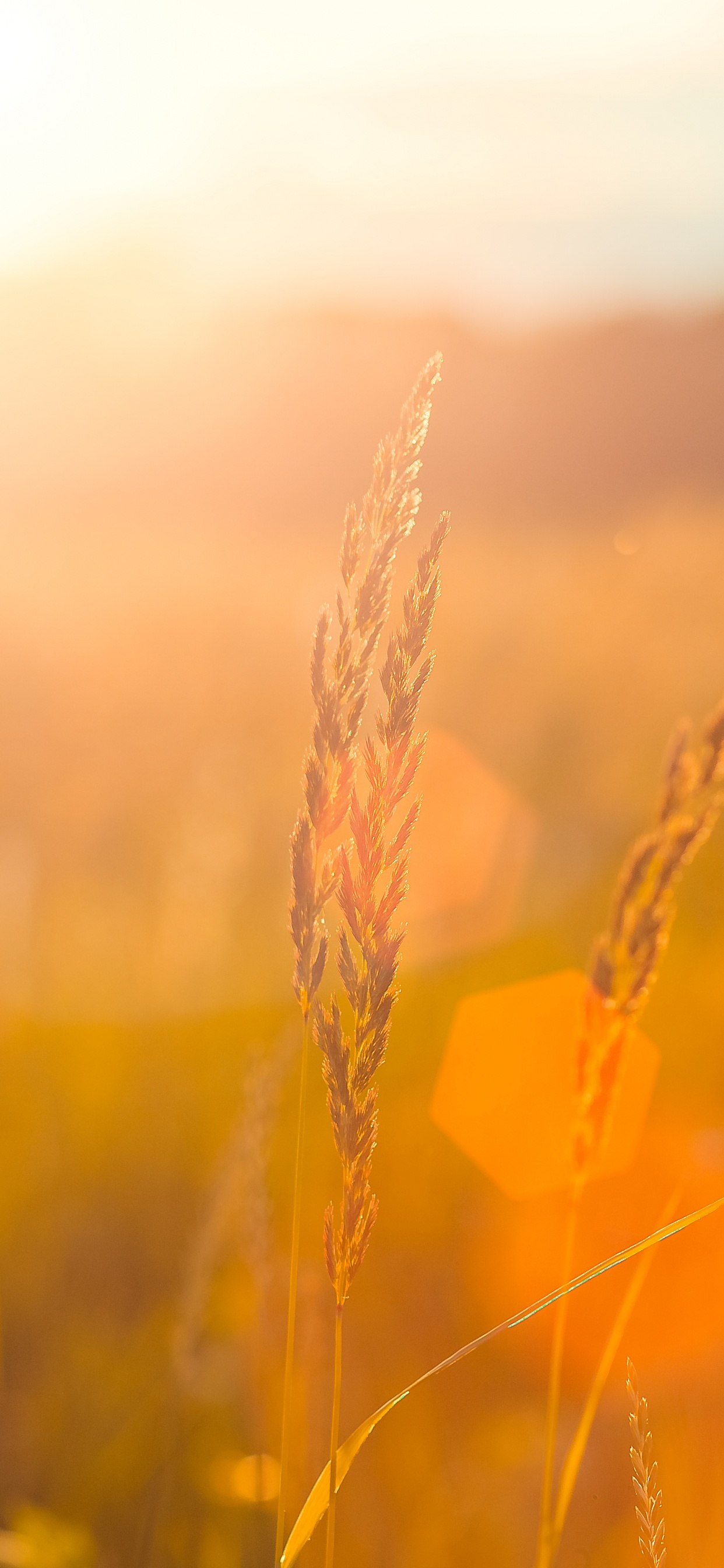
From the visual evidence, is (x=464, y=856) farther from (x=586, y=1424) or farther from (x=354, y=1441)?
(x=354, y=1441)

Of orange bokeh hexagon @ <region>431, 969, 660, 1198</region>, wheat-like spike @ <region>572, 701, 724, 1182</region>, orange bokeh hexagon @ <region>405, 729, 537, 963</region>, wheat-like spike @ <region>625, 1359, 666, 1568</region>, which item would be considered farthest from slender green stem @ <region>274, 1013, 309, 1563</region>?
orange bokeh hexagon @ <region>405, 729, 537, 963</region>

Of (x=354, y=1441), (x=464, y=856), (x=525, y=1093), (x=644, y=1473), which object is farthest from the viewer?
(x=464, y=856)

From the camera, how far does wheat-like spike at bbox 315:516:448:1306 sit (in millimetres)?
802

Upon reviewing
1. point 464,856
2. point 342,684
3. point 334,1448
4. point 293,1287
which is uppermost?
point 342,684

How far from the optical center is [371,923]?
0.81 meters

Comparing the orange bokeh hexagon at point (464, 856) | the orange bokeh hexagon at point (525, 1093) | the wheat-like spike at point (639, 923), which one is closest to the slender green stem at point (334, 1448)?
the wheat-like spike at point (639, 923)

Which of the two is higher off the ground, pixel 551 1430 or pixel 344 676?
pixel 344 676

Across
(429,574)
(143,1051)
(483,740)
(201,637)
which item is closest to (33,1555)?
(143,1051)

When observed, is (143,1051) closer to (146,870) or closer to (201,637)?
(146,870)

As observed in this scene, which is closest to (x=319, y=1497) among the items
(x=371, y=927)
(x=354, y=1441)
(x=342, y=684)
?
(x=354, y=1441)

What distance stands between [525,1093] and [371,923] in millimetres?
1692

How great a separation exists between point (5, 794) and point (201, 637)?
74.7 inches

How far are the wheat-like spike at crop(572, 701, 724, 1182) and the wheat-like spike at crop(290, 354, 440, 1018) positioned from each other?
1.21 feet

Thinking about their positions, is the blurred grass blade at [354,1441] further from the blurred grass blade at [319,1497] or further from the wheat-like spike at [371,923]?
the wheat-like spike at [371,923]
